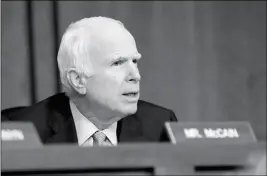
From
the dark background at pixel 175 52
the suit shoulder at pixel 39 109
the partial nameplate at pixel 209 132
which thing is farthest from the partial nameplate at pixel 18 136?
the dark background at pixel 175 52

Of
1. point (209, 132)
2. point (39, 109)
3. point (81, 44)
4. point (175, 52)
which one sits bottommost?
point (209, 132)

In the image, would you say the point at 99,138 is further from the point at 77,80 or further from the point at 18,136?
the point at 18,136

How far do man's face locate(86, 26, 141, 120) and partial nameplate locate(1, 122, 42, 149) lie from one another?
1.97ft

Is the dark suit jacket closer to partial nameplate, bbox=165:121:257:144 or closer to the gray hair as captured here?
the gray hair

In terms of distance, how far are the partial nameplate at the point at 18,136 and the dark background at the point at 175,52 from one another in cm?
186

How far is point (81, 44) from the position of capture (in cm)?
141

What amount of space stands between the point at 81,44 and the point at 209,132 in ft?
2.08

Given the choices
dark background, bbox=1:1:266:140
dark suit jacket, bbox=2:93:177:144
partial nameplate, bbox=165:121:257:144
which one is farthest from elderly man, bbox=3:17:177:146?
dark background, bbox=1:1:266:140

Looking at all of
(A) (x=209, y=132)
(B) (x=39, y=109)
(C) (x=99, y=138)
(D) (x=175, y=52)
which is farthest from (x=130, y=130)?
(D) (x=175, y=52)

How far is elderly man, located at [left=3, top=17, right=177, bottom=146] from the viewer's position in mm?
1387

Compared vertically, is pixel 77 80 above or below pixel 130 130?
above

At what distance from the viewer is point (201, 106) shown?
2830 mm

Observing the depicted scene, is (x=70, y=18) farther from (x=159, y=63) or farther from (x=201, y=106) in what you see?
(x=201, y=106)

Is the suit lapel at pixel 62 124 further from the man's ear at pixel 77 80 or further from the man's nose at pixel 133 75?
the man's nose at pixel 133 75
